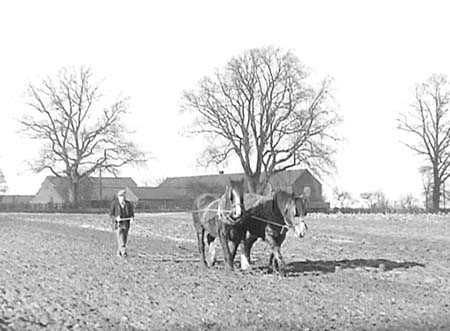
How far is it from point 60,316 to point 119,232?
28.2 feet

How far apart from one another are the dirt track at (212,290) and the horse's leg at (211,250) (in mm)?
230

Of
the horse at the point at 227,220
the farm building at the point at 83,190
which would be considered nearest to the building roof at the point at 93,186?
the farm building at the point at 83,190

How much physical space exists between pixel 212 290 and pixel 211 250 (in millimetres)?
4417

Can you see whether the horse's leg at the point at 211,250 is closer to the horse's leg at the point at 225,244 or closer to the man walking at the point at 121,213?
the horse's leg at the point at 225,244

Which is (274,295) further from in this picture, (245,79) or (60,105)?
(60,105)

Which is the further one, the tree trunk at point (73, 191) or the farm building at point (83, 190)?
the farm building at point (83, 190)

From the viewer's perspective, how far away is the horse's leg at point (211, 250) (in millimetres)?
18969

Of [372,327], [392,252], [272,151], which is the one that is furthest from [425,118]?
[372,327]

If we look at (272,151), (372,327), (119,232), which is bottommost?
(372,327)

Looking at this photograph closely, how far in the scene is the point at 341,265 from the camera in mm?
20047

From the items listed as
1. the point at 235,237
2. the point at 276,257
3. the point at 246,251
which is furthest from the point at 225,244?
the point at 276,257

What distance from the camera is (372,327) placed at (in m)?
12.7

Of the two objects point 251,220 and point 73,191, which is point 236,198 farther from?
point 73,191

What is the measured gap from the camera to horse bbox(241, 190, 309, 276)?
17484 millimetres
